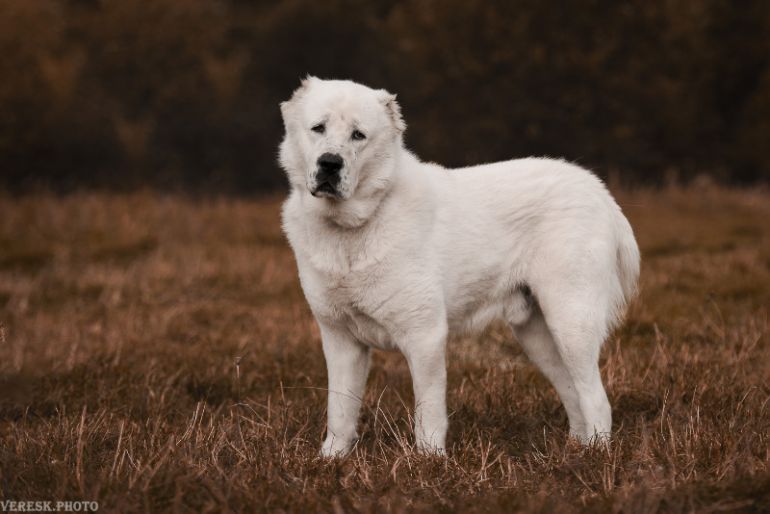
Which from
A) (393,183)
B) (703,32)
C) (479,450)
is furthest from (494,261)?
(703,32)

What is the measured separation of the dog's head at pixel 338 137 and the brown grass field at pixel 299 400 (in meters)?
1.03

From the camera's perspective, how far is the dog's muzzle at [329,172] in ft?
13.0

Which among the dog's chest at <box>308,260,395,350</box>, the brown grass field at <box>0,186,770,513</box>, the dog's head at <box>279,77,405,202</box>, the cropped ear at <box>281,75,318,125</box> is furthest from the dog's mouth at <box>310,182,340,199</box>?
the brown grass field at <box>0,186,770,513</box>

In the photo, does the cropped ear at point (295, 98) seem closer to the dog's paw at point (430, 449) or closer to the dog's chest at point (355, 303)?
the dog's chest at point (355, 303)

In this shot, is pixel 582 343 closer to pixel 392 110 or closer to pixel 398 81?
pixel 392 110

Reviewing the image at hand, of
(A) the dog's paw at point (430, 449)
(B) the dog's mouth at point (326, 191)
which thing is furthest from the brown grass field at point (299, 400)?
(B) the dog's mouth at point (326, 191)

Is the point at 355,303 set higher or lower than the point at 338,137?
lower

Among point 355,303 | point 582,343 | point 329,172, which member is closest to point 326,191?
point 329,172

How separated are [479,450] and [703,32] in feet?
63.8

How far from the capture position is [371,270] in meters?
4.05

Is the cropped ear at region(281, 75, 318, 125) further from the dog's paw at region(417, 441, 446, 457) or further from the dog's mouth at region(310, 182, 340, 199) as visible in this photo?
the dog's paw at region(417, 441, 446, 457)

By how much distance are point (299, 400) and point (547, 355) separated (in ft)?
4.37

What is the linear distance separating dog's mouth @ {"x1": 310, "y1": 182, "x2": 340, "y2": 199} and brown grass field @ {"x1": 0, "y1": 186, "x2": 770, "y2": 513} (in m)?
1.01

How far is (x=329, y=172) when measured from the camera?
397 cm
